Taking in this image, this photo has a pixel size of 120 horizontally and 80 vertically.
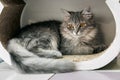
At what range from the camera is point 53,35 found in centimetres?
147

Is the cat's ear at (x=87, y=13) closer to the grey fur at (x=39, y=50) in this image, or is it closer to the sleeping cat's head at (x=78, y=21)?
the sleeping cat's head at (x=78, y=21)

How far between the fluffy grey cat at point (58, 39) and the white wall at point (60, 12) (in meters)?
0.08

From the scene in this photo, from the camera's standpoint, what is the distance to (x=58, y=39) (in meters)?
1.51

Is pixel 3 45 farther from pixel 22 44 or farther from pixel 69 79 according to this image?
pixel 69 79

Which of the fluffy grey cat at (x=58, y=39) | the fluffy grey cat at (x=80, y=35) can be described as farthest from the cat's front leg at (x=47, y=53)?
the fluffy grey cat at (x=80, y=35)

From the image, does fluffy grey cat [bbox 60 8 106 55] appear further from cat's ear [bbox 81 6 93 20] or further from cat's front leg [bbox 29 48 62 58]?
cat's front leg [bbox 29 48 62 58]

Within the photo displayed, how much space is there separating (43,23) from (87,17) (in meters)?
0.29

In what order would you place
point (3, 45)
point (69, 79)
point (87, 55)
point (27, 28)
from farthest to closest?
1. point (27, 28)
2. point (87, 55)
3. point (3, 45)
4. point (69, 79)

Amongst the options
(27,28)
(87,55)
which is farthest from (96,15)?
(27,28)

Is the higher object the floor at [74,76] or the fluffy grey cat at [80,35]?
the fluffy grey cat at [80,35]

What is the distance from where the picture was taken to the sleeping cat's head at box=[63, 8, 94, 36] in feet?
4.64

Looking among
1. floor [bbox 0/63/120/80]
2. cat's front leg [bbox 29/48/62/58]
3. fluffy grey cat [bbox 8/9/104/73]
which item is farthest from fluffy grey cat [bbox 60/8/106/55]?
floor [bbox 0/63/120/80]

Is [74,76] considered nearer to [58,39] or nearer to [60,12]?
[58,39]

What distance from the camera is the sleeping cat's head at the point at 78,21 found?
4.64 ft
